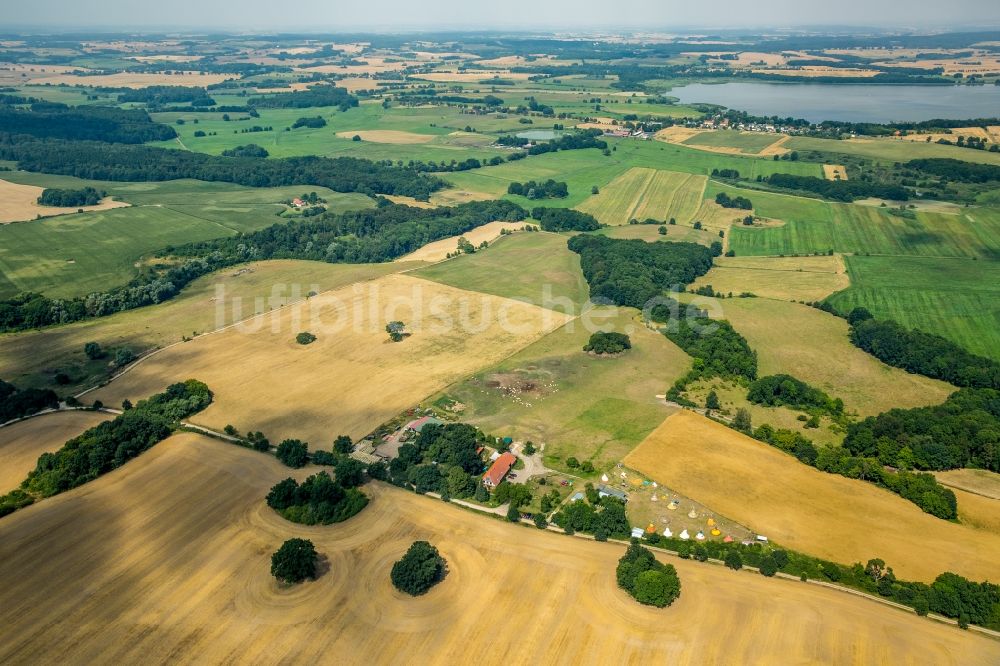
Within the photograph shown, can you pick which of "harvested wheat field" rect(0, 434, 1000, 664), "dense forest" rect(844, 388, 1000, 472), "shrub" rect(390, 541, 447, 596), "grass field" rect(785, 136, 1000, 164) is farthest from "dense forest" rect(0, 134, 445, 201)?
"shrub" rect(390, 541, 447, 596)

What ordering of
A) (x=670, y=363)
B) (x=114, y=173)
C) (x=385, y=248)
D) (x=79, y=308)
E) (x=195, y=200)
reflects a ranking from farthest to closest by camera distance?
1. (x=114, y=173)
2. (x=195, y=200)
3. (x=385, y=248)
4. (x=79, y=308)
5. (x=670, y=363)

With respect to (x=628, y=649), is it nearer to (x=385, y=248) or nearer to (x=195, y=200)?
(x=385, y=248)

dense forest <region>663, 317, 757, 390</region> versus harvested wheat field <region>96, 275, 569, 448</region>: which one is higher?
dense forest <region>663, 317, 757, 390</region>

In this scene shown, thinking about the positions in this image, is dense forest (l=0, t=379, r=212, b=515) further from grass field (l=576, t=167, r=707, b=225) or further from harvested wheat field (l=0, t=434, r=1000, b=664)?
grass field (l=576, t=167, r=707, b=225)

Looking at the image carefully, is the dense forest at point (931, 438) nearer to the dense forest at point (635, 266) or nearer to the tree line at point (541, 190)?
the dense forest at point (635, 266)

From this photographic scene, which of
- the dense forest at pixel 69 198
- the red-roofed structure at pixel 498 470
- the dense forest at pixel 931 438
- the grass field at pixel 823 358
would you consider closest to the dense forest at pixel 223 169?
the dense forest at pixel 69 198

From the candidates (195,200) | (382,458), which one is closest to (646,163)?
(195,200)
